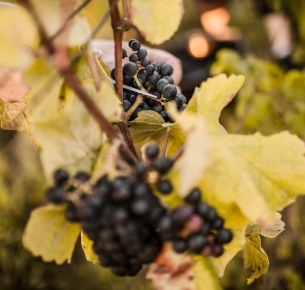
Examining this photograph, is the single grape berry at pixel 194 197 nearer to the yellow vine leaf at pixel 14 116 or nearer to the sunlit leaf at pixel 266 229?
the sunlit leaf at pixel 266 229

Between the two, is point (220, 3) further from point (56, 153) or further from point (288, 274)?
point (56, 153)

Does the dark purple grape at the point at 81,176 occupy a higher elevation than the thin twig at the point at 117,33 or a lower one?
lower

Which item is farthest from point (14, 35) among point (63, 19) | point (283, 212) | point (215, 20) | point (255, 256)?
point (215, 20)

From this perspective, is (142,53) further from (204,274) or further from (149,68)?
(204,274)

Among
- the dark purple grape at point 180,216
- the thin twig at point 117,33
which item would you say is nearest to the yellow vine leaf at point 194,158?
the dark purple grape at point 180,216

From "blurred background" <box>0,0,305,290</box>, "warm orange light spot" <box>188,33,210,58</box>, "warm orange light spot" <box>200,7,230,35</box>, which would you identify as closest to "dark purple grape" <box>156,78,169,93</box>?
"blurred background" <box>0,0,305,290</box>

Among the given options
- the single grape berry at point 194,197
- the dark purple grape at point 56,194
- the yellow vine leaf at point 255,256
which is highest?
the dark purple grape at point 56,194

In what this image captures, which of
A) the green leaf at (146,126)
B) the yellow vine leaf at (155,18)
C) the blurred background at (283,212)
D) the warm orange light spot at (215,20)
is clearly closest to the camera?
the yellow vine leaf at (155,18)
